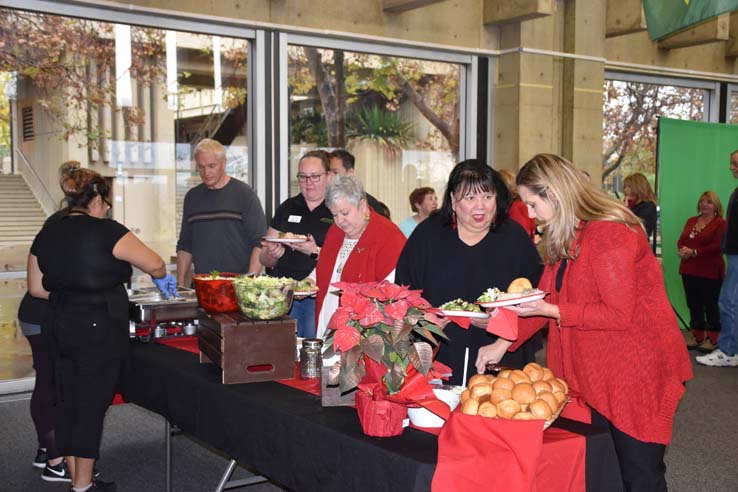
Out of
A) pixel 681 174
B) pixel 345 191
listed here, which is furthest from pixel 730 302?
pixel 345 191

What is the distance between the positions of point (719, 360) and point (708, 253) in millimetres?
1060

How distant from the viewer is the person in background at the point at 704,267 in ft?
23.1

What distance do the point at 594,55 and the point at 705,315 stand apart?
2717 mm

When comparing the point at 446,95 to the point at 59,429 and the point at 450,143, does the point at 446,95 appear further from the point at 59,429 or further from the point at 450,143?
the point at 59,429

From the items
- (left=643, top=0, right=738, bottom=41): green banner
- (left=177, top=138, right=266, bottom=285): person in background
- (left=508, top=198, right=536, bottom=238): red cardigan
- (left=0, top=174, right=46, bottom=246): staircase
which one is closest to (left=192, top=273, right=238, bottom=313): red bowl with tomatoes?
(left=177, top=138, right=266, bottom=285): person in background

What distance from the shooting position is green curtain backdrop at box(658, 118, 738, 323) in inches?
301

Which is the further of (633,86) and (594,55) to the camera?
(633,86)

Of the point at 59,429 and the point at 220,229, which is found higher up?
the point at 220,229

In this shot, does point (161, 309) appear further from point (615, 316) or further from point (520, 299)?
point (615, 316)

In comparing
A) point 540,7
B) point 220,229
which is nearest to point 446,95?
point 540,7

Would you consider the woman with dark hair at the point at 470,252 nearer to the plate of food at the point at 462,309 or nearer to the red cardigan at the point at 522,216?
the plate of food at the point at 462,309

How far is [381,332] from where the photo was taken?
201 cm

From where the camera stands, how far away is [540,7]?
249 inches

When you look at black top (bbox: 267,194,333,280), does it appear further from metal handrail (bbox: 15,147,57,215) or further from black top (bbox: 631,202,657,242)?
black top (bbox: 631,202,657,242)
